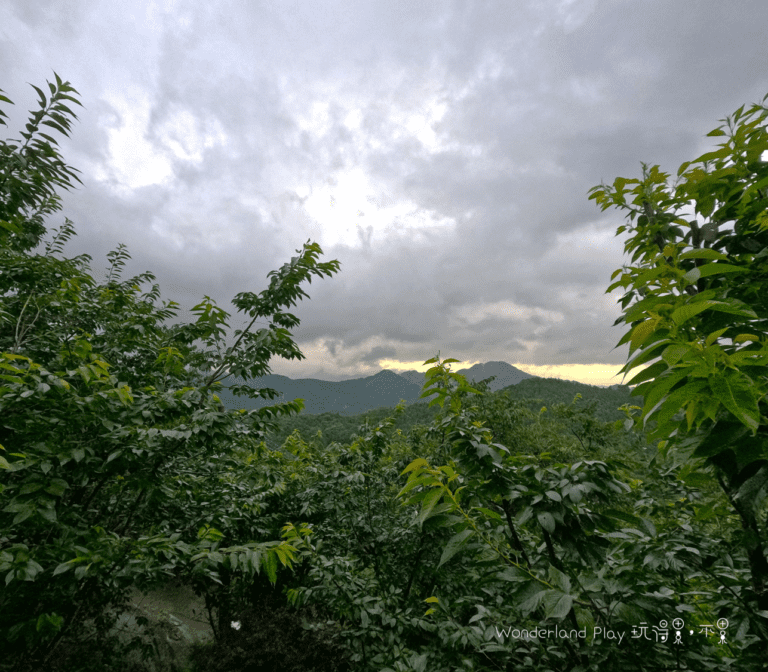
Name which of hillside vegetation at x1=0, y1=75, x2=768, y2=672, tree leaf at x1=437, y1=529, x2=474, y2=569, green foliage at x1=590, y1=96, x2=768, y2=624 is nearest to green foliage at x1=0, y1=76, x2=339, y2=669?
hillside vegetation at x1=0, y1=75, x2=768, y2=672

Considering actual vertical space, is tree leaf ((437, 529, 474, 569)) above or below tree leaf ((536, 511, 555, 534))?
below

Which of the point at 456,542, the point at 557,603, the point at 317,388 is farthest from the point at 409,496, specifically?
the point at 317,388

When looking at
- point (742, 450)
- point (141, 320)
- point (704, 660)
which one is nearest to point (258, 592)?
point (141, 320)

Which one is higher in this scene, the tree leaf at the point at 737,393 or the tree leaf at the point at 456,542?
the tree leaf at the point at 737,393

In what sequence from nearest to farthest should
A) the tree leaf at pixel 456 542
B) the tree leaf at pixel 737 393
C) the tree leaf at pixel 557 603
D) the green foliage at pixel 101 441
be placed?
the tree leaf at pixel 737 393 < the tree leaf at pixel 557 603 < the tree leaf at pixel 456 542 < the green foliage at pixel 101 441

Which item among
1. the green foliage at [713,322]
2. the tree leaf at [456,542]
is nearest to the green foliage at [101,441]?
the tree leaf at [456,542]

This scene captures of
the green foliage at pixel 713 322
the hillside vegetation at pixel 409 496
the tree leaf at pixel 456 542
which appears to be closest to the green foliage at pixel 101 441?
the hillside vegetation at pixel 409 496

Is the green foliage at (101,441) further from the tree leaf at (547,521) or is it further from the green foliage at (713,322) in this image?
the green foliage at (713,322)

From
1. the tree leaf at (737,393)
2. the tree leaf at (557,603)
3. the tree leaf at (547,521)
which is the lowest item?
the tree leaf at (557,603)

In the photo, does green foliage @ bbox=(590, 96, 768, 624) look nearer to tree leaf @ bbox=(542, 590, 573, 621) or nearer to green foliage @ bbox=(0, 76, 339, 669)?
tree leaf @ bbox=(542, 590, 573, 621)

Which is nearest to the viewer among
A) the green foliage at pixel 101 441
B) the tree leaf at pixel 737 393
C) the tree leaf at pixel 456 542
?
the tree leaf at pixel 737 393

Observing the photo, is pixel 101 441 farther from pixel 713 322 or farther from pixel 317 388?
pixel 317 388

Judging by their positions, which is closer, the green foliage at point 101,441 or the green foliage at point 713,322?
the green foliage at point 713,322

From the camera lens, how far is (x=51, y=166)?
319 cm
